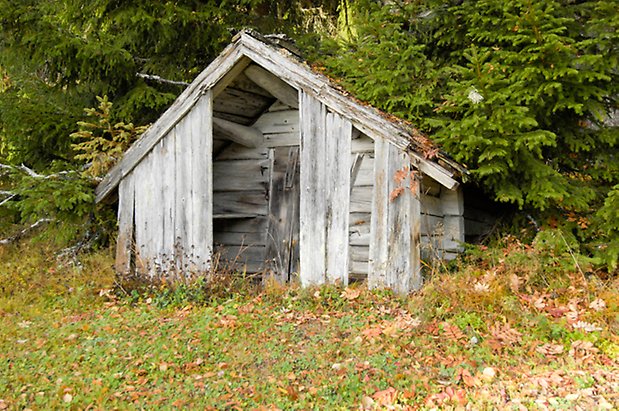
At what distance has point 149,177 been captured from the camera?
27.9 feet

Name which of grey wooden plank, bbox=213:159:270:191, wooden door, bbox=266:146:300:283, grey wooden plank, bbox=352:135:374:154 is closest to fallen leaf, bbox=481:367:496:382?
grey wooden plank, bbox=352:135:374:154

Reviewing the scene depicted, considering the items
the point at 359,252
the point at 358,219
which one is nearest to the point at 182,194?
the point at 358,219

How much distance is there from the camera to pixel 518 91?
6.62m

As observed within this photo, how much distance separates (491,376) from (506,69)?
381 centimetres

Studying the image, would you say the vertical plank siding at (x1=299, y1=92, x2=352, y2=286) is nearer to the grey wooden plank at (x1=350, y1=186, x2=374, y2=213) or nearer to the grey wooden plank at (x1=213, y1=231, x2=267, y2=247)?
the grey wooden plank at (x1=350, y1=186, x2=374, y2=213)

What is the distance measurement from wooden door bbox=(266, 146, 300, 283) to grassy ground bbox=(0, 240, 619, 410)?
4.88 ft

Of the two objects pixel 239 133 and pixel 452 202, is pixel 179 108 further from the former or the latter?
pixel 452 202

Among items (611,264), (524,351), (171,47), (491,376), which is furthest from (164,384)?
(171,47)

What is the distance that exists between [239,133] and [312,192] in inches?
82.4

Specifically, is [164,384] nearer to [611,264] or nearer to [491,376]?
[491,376]

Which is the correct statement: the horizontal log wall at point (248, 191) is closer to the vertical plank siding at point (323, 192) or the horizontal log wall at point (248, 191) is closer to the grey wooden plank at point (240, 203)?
the grey wooden plank at point (240, 203)

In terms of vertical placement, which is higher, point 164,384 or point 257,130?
point 257,130

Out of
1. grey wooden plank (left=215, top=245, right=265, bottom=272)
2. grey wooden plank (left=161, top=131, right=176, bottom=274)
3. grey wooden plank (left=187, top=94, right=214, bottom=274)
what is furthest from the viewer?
grey wooden plank (left=215, top=245, right=265, bottom=272)

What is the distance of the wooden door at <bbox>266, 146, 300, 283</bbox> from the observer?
352 inches
